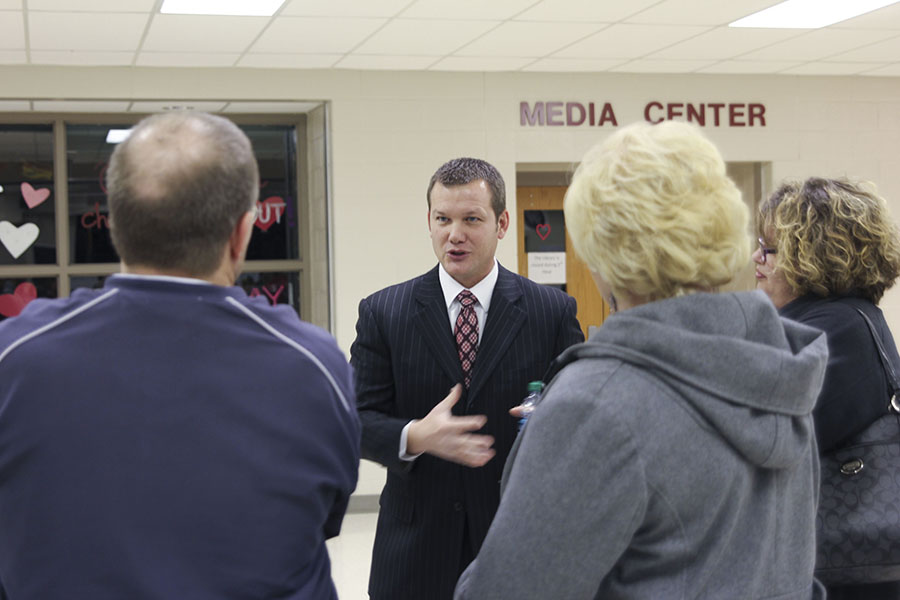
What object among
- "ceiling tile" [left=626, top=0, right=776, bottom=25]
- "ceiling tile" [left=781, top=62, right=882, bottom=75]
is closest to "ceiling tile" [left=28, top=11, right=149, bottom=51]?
"ceiling tile" [left=626, top=0, right=776, bottom=25]

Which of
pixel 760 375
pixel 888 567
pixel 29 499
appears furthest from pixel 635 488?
pixel 888 567

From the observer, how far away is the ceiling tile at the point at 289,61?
5.66m

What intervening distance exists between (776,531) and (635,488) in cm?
27

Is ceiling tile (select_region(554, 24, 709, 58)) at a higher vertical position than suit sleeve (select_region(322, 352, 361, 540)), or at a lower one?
higher

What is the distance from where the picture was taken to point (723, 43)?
566cm

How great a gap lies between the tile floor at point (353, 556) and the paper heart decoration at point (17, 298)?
2.52 meters

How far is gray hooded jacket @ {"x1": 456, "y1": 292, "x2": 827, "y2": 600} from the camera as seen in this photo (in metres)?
1.12

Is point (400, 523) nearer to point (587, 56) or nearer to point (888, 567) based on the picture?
point (888, 567)

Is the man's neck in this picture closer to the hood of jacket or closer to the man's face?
the hood of jacket

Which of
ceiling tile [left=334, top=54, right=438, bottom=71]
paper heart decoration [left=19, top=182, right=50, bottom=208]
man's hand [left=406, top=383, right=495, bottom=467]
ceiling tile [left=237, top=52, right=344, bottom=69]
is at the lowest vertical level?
man's hand [left=406, top=383, right=495, bottom=467]

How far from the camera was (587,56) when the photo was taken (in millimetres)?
5906

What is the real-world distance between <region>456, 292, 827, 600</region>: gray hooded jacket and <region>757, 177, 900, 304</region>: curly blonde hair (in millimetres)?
822

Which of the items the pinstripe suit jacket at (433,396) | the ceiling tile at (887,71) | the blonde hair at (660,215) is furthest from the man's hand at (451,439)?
the ceiling tile at (887,71)

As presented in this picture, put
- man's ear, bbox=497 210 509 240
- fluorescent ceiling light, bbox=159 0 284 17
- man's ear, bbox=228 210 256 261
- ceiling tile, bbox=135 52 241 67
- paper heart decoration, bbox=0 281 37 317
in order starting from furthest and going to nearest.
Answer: paper heart decoration, bbox=0 281 37 317 < ceiling tile, bbox=135 52 241 67 < fluorescent ceiling light, bbox=159 0 284 17 < man's ear, bbox=497 210 509 240 < man's ear, bbox=228 210 256 261
